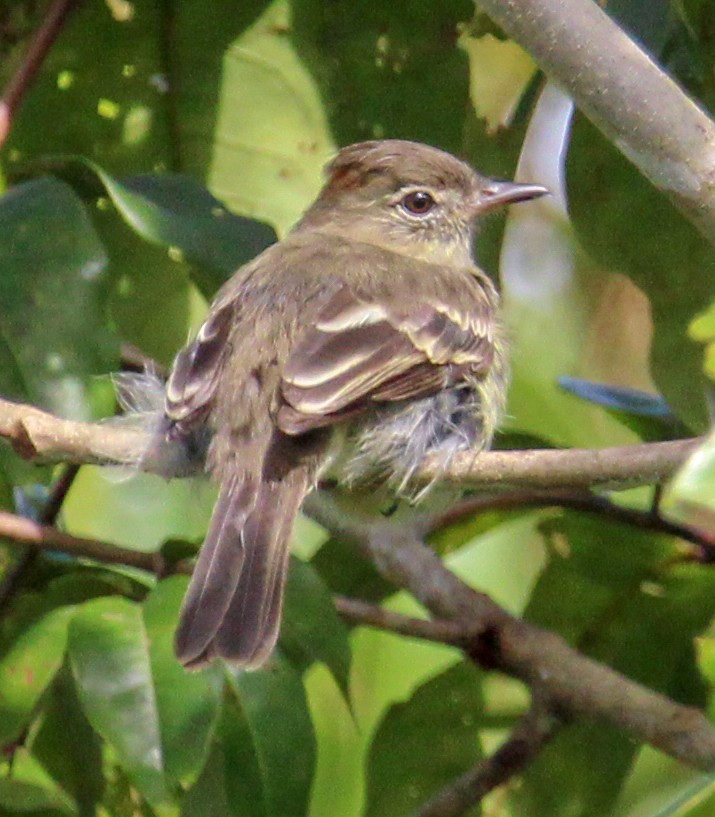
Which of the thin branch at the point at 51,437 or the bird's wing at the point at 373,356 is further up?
the bird's wing at the point at 373,356

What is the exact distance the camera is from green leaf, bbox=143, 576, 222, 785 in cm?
261

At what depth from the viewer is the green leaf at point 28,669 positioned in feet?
9.36

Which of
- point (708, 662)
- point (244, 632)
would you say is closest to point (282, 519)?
point (244, 632)

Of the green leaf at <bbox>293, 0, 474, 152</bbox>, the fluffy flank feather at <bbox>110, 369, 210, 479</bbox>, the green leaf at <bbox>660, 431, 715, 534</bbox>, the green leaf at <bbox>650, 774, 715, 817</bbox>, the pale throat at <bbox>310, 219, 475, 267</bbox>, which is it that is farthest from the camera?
the pale throat at <bbox>310, 219, 475, 267</bbox>

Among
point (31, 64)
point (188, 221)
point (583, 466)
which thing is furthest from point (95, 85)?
point (583, 466)

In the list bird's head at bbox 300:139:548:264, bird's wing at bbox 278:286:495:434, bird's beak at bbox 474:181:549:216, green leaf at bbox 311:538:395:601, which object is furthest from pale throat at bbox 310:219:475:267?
green leaf at bbox 311:538:395:601

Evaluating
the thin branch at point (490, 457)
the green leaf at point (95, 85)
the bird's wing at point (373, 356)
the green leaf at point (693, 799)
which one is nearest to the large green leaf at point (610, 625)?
the bird's wing at point (373, 356)

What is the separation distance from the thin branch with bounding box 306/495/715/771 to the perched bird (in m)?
0.15

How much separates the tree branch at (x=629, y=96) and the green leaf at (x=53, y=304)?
994 mm

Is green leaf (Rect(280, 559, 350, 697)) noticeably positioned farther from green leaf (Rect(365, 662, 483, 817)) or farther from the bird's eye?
the bird's eye

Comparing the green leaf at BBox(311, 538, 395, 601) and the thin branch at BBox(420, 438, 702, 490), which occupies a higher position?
the thin branch at BBox(420, 438, 702, 490)

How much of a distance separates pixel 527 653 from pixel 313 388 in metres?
0.74

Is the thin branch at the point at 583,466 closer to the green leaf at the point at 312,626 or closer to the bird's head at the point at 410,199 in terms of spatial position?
the green leaf at the point at 312,626

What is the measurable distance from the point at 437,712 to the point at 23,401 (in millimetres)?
1177
